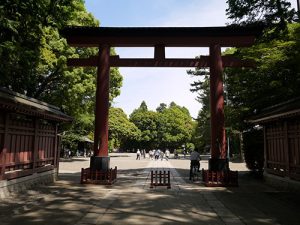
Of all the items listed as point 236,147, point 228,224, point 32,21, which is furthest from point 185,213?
point 236,147

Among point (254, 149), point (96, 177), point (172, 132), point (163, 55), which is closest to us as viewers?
point (96, 177)

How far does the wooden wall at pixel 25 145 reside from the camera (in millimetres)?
11234

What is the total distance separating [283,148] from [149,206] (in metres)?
7.44

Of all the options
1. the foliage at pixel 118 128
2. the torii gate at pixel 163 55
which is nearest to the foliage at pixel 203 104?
the foliage at pixel 118 128

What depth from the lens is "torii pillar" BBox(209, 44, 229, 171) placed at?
15203 millimetres

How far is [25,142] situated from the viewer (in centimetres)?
1317

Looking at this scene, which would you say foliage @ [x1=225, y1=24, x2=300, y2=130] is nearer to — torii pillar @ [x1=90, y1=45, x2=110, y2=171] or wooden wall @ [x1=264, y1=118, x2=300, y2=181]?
wooden wall @ [x1=264, y1=118, x2=300, y2=181]

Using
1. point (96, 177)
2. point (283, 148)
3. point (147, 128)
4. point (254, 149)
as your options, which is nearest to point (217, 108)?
point (283, 148)

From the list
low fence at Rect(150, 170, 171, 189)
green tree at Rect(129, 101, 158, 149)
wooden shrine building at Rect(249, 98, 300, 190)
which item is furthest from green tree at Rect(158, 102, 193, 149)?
low fence at Rect(150, 170, 171, 189)

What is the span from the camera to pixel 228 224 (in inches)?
299

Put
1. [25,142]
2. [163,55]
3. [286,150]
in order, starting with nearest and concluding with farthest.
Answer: [25,142] → [286,150] → [163,55]

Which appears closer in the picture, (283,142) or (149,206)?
(149,206)

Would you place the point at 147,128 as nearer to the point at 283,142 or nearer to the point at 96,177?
the point at 96,177

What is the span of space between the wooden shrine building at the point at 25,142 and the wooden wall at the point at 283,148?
1055cm
